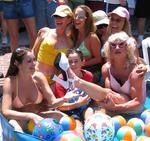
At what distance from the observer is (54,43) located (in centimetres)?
498

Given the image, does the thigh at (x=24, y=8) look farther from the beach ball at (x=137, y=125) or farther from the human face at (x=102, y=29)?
the beach ball at (x=137, y=125)

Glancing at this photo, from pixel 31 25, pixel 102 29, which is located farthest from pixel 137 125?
pixel 31 25

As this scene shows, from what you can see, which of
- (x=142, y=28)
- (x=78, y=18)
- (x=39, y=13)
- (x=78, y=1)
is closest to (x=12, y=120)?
(x=78, y=18)

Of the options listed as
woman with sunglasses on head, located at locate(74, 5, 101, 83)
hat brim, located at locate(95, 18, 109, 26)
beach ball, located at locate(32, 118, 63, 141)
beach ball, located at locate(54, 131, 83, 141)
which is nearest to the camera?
beach ball, located at locate(54, 131, 83, 141)

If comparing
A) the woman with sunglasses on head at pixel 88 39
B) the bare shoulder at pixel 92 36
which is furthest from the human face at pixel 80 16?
Answer: the bare shoulder at pixel 92 36

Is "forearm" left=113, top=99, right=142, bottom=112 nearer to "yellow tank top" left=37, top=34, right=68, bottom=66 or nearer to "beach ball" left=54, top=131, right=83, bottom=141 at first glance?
"beach ball" left=54, top=131, right=83, bottom=141

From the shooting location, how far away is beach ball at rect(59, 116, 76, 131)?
13.2 feet

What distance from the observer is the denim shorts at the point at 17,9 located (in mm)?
5562

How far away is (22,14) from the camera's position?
565cm

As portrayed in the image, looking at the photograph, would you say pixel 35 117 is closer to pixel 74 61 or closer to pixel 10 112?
pixel 10 112

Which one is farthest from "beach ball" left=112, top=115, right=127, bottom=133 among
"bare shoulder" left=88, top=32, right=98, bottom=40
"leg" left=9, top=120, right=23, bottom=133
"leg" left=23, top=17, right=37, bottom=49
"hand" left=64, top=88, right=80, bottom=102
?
"leg" left=23, top=17, right=37, bottom=49

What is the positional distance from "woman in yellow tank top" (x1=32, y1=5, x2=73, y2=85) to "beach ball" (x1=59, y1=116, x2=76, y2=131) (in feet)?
3.08

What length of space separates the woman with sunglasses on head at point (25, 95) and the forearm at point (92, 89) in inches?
7.8

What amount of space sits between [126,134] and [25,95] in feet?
3.54
